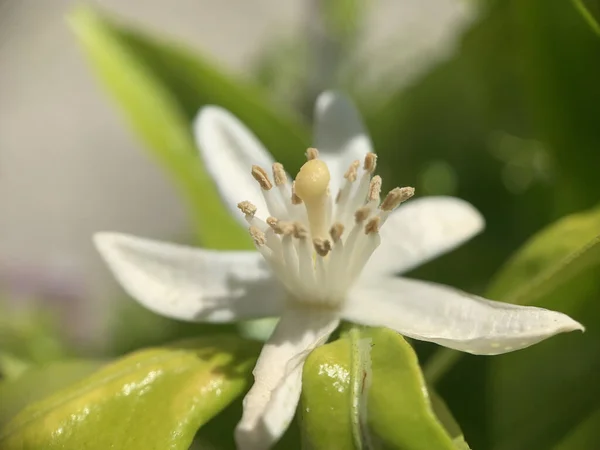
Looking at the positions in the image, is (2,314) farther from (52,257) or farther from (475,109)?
(475,109)

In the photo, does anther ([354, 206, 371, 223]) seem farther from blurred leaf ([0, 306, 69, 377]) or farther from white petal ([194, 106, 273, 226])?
blurred leaf ([0, 306, 69, 377])

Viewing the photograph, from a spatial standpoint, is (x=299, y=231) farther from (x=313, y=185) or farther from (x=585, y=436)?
(x=585, y=436)

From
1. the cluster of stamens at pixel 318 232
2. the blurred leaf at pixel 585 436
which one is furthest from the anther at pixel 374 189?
the blurred leaf at pixel 585 436

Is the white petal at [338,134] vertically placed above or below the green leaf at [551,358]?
above

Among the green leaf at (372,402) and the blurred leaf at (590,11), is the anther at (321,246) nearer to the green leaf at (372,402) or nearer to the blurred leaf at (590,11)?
the green leaf at (372,402)

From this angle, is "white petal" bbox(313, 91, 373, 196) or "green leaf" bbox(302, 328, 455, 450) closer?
"green leaf" bbox(302, 328, 455, 450)

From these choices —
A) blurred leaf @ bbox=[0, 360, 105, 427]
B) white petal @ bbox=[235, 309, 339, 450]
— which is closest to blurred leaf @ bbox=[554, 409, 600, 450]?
white petal @ bbox=[235, 309, 339, 450]

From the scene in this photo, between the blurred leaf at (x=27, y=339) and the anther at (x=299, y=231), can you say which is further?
the blurred leaf at (x=27, y=339)
